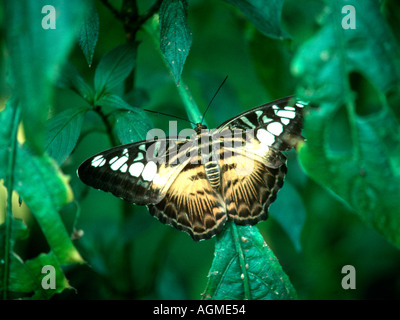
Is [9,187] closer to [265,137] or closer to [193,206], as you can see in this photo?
[193,206]

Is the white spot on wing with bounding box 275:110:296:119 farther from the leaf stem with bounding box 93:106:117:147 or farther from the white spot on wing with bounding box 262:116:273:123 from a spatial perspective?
the leaf stem with bounding box 93:106:117:147

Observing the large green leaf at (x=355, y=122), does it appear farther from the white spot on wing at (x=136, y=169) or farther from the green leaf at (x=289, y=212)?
the white spot on wing at (x=136, y=169)

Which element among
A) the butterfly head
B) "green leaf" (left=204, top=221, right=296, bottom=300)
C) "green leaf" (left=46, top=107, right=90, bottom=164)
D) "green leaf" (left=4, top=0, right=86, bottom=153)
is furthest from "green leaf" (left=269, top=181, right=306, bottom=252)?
"green leaf" (left=4, top=0, right=86, bottom=153)

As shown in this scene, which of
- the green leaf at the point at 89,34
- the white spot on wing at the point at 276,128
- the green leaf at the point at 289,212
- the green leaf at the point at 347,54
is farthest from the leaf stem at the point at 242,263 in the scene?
the green leaf at the point at 89,34

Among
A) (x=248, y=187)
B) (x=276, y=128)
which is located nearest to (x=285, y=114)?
(x=276, y=128)
